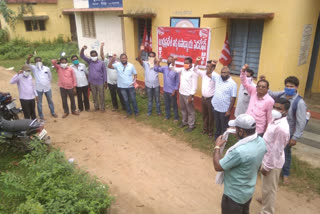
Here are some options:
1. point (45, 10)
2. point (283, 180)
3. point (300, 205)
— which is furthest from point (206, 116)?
point (45, 10)

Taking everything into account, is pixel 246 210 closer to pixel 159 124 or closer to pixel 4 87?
pixel 159 124

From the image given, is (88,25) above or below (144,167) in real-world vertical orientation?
above

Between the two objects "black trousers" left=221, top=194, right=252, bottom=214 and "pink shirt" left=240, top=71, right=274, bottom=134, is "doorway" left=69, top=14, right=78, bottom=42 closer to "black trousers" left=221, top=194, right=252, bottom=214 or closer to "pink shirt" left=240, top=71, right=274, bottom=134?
"pink shirt" left=240, top=71, right=274, bottom=134

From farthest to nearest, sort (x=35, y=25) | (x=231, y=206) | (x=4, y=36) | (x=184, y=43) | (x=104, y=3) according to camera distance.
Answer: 1. (x=35, y=25)
2. (x=4, y=36)
3. (x=104, y=3)
4. (x=184, y=43)
5. (x=231, y=206)

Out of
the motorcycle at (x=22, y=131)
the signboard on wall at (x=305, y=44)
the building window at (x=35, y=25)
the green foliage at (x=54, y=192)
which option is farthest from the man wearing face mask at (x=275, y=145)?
the building window at (x=35, y=25)

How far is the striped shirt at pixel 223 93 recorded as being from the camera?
207 inches

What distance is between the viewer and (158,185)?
4559mm

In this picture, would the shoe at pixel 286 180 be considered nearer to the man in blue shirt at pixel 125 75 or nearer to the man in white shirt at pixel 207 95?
the man in white shirt at pixel 207 95

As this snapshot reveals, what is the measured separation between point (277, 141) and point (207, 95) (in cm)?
268

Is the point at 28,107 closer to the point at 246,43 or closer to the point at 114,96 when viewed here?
the point at 114,96

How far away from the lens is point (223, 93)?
210 inches

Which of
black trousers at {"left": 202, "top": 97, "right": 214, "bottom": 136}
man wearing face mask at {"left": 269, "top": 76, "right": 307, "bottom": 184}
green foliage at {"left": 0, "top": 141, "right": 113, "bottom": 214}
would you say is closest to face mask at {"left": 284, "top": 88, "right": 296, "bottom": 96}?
man wearing face mask at {"left": 269, "top": 76, "right": 307, "bottom": 184}

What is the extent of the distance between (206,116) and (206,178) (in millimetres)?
1874

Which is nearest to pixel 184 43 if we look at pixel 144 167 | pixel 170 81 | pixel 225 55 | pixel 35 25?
pixel 225 55
